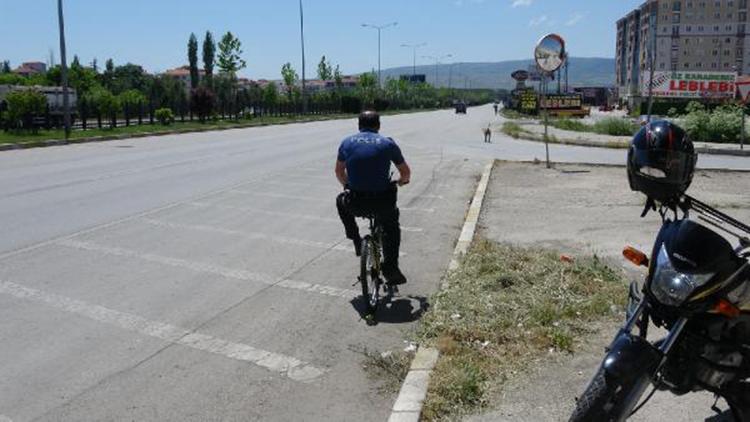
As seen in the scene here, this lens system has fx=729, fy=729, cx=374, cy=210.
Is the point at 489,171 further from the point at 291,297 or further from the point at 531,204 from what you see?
the point at 291,297

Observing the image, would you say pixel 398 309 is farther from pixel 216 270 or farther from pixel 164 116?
pixel 164 116

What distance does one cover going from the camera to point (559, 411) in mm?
3992

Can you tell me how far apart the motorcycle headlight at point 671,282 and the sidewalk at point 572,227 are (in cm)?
140

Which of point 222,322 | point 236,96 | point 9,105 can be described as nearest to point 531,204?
point 222,322

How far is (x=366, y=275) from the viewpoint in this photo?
19.4 feet

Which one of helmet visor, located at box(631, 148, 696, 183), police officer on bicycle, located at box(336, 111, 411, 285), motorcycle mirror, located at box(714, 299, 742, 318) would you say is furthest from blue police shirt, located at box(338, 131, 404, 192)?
motorcycle mirror, located at box(714, 299, 742, 318)

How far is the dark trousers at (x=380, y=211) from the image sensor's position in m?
6.07

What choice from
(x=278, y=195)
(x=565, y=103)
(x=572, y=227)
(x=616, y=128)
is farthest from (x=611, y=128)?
(x=565, y=103)

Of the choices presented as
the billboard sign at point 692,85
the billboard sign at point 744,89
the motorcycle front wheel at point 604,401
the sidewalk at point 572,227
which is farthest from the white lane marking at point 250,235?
the billboard sign at point 692,85

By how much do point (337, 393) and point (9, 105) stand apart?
30768 mm

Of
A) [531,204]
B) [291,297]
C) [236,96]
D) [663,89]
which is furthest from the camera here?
[663,89]

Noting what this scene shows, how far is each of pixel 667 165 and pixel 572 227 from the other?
668 centimetres

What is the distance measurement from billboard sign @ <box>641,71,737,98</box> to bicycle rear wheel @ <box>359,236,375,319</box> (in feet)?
200

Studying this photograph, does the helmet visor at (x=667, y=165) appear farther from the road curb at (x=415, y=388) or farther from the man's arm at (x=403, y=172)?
the man's arm at (x=403, y=172)
